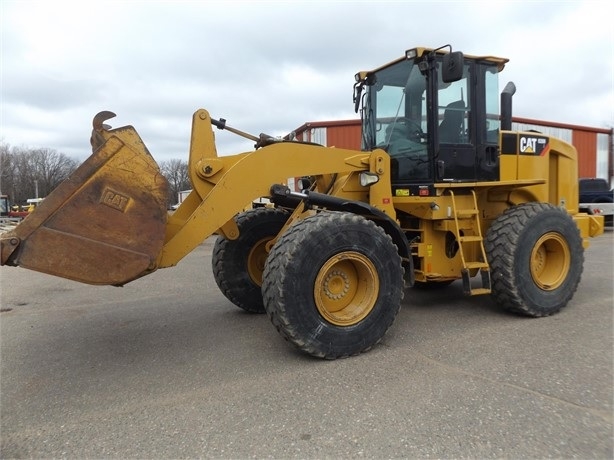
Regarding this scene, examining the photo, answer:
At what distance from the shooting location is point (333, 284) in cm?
414

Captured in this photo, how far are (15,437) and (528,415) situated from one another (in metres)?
3.18

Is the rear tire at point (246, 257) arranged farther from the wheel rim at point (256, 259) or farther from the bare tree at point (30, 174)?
the bare tree at point (30, 174)

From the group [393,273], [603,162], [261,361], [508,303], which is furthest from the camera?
[603,162]

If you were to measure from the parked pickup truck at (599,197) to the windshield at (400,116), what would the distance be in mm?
13563

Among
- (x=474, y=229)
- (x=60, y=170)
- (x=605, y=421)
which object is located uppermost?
(x=60, y=170)

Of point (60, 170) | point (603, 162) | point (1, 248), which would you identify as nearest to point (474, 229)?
point (1, 248)

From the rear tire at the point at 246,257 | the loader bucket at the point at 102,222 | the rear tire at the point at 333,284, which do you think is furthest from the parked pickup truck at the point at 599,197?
the loader bucket at the point at 102,222

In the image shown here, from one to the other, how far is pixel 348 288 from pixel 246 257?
5.15 feet

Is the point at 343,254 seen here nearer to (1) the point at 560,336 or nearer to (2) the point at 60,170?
(1) the point at 560,336

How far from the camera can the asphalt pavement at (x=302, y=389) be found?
266 cm

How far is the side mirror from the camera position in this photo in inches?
172

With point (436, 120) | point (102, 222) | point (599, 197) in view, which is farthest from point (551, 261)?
point (599, 197)

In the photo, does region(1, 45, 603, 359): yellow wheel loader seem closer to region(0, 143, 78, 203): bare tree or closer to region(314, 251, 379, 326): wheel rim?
region(314, 251, 379, 326): wheel rim

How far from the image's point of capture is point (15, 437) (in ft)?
9.17
